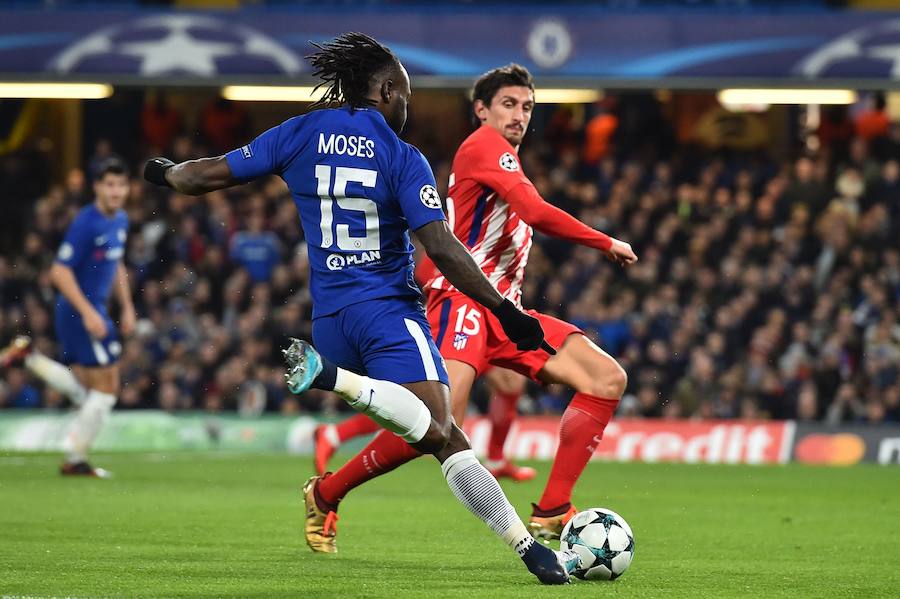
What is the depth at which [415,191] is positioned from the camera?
6.40 metres

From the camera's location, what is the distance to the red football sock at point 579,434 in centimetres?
815

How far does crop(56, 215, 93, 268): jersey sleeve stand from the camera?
41.7ft

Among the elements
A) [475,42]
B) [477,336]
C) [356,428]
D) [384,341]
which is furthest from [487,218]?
[475,42]

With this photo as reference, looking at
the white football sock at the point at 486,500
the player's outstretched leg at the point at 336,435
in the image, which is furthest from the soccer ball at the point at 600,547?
the player's outstretched leg at the point at 336,435

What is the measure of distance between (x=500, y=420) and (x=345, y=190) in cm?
613

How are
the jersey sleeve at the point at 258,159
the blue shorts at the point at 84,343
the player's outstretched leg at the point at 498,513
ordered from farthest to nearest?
the blue shorts at the point at 84,343
the jersey sleeve at the point at 258,159
the player's outstretched leg at the point at 498,513

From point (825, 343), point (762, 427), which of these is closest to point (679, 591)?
point (762, 427)

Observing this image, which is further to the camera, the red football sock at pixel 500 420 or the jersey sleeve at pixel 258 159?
the red football sock at pixel 500 420

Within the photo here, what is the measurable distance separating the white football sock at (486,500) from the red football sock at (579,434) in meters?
1.78

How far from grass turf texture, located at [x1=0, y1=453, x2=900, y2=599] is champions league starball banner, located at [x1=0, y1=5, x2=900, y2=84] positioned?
24.0 feet

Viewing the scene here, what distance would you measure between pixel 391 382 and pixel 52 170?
1782cm

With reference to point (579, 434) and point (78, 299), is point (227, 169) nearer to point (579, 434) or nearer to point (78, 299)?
point (579, 434)

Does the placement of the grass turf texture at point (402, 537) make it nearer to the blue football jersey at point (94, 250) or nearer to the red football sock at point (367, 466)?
the red football sock at point (367, 466)

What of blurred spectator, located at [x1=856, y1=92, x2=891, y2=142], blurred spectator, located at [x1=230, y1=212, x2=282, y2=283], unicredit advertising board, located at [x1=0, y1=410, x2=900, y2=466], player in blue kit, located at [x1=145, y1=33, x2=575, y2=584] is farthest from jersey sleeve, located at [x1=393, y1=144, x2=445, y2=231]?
blurred spectator, located at [x1=856, y1=92, x2=891, y2=142]
